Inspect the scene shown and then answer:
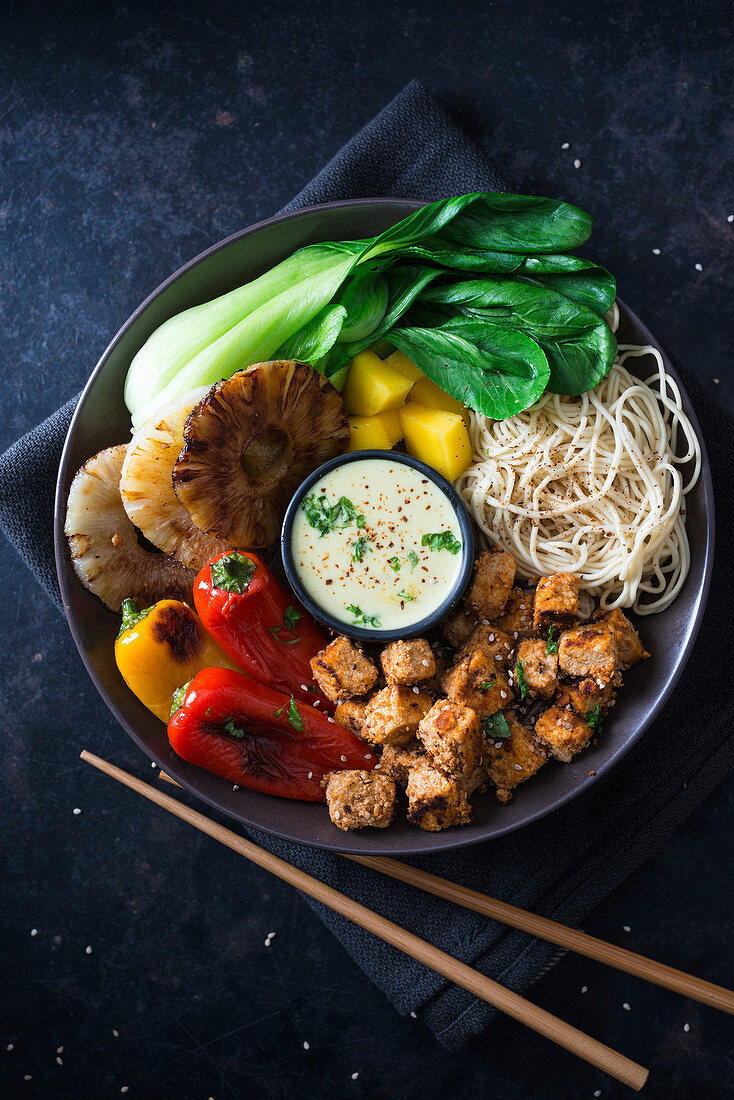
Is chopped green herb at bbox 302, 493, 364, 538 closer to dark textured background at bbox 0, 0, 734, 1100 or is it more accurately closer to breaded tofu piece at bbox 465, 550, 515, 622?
breaded tofu piece at bbox 465, 550, 515, 622

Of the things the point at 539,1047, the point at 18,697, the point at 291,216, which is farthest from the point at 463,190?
the point at 539,1047

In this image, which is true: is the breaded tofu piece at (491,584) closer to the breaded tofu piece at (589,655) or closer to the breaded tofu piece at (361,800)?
the breaded tofu piece at (589,655)

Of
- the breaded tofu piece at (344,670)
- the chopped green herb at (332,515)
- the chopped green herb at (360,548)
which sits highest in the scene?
the chopped green herb at (332,515)

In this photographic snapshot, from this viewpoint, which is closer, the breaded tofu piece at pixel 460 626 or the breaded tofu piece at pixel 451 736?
the breaded tofu piece at pixel 451 736

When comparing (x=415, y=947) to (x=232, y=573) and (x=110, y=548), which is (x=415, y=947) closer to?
(x=232, y=573)

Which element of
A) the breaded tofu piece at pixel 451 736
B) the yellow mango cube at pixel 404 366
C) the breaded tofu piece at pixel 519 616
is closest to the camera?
the breaded tofu piece at pixel 451 736

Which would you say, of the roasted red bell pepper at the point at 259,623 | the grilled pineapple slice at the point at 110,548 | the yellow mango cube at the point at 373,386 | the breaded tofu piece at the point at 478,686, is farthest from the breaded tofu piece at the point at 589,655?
the grilled pineapple slice at the point at 110,548

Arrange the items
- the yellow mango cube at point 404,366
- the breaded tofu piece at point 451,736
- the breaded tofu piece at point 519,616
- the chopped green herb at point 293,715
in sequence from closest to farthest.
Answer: the breaded tofu piece at point 451,736, the chopped green herb at point 293,715, the breaded tofu piece at point 519,616, the yellow mango cube at point 404,366

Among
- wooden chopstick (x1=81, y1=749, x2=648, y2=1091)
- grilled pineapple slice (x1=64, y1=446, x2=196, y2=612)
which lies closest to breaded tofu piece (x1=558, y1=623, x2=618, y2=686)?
wooden chopstick (x1=81, y1=749, x2=648, y2=1091)
